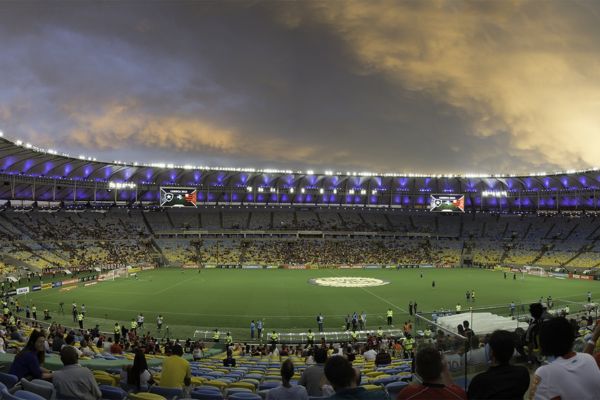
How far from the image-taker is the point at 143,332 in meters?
29.5

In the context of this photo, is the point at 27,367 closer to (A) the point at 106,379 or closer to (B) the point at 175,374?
(A) the point at 106,379

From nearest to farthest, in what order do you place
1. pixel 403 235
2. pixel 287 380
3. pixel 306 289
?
pixel 287 380 → pixel 306 289 → pixel 403 235

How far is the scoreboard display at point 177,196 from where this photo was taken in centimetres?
7112

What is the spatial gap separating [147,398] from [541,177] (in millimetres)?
101081

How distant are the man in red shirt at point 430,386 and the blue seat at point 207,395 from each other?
490 centimetres

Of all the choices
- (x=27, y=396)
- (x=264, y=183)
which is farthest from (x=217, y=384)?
(x=264, y=183)

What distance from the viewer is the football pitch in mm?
32781

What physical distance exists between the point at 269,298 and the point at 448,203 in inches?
1760

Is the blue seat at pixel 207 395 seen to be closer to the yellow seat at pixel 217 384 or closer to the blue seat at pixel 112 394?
the blue seat at pixel 112 394

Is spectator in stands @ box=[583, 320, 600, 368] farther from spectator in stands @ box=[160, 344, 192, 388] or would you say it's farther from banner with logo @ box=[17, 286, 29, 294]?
banner with logo @ box=[17, 286, 29, 294]

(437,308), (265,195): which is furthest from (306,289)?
(265,195)

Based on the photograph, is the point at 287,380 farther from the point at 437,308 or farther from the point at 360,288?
the point at 360,288

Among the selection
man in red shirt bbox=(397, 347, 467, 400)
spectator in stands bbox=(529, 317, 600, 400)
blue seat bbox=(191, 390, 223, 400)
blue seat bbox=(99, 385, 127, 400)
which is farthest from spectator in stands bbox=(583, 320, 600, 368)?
blue seat bbox=(99, 385, 127, 400)

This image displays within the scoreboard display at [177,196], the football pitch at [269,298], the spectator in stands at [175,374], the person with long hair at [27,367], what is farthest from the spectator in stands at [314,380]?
the scoreboard display at [177,196]
